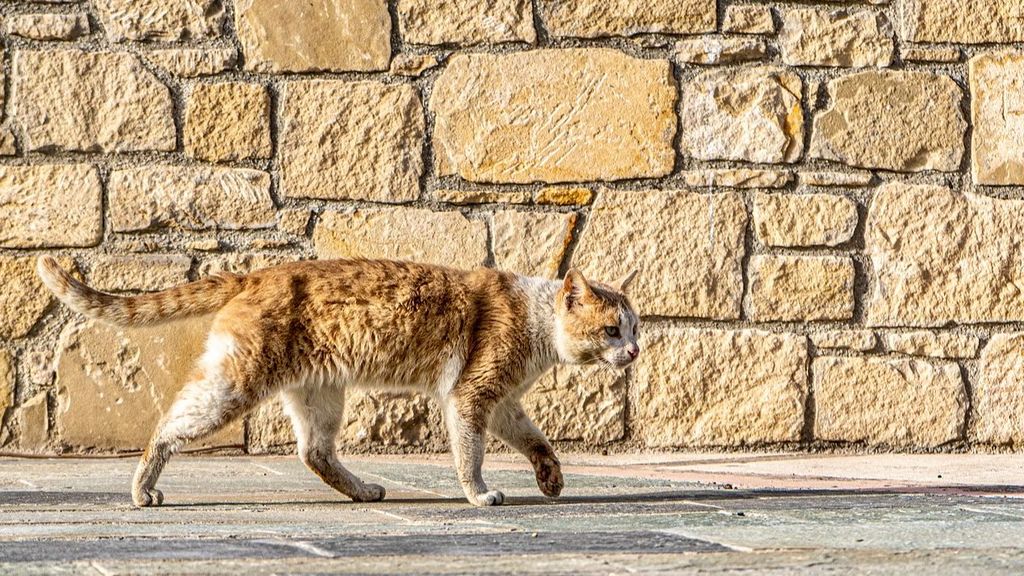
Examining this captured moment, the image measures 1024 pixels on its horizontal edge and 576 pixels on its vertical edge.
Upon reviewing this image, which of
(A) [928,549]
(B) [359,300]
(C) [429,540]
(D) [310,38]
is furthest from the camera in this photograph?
(D) [310,38]

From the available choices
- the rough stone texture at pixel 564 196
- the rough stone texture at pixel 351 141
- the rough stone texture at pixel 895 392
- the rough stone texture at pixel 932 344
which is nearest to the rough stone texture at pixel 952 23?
the rough stone texture at pixel 932 344

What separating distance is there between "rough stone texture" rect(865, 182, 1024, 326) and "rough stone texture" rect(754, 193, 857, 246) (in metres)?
0.12

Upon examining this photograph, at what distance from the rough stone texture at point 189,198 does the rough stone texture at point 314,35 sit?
48cm

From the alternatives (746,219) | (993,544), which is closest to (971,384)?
(746,219)

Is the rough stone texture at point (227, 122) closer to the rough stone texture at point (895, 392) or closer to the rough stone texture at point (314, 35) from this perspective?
the rough stone texture at point (314, 35)

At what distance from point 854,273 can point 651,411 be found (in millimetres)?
1029

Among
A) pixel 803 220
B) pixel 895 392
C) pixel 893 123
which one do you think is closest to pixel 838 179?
pixel 803 220

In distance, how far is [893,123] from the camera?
5.85 m

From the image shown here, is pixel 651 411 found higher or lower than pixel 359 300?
lower

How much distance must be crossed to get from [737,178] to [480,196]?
1.08 metres

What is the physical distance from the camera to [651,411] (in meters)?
5.80

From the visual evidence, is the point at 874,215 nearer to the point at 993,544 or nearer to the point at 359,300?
the point at 359,300

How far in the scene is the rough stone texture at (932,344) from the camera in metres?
5.80

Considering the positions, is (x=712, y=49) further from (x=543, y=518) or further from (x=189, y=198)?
(x=543, y=518)
